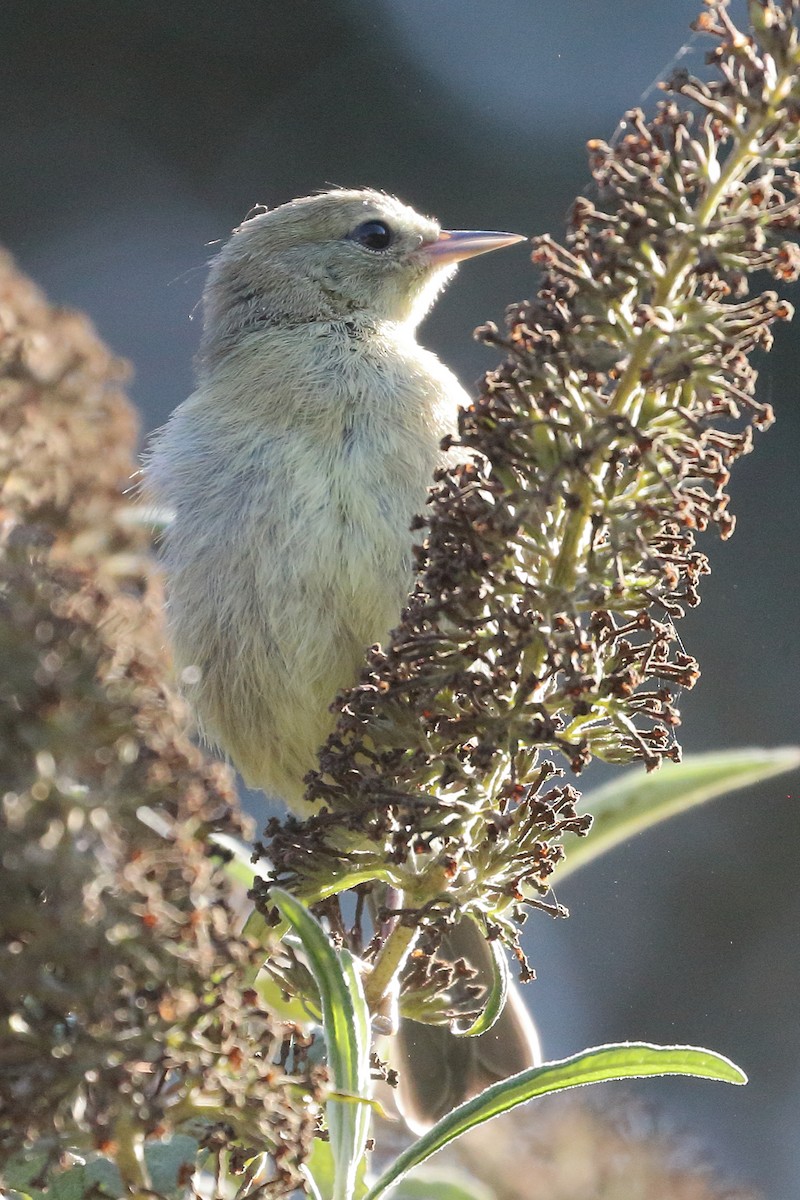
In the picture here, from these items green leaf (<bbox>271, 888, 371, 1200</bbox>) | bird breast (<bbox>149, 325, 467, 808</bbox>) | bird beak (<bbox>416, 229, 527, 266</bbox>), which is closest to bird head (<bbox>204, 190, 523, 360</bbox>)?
bird beak (<bbox>416, 229, 527, 266</bbox>)

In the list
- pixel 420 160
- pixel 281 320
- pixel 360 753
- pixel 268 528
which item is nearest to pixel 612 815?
pixel 360 753

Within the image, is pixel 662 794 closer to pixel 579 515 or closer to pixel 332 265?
pixel 579 515

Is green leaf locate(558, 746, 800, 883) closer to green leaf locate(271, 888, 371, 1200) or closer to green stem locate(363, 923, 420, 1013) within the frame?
green stem locate(363, 923, 420, 1013)

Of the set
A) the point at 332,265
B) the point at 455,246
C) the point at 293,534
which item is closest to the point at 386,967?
the point at 293,534

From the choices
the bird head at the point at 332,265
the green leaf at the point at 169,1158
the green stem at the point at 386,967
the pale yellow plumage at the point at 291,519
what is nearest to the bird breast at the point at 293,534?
the pale yellow plumage at the point at 291,519

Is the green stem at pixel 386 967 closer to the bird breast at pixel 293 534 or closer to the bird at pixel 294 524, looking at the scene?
the bird at pixel 294 524
